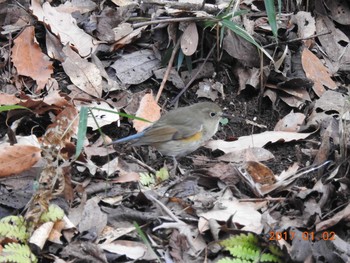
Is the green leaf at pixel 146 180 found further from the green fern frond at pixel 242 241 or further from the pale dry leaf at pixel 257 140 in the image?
the green fern frond at pixel 242 241

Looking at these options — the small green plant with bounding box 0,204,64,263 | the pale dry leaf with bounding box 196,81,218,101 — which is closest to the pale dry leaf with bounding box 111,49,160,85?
the pale dry leaf with bounding box 196,81,218,101

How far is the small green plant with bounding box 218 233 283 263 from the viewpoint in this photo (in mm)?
4367

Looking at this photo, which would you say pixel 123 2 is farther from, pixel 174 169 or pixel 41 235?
pixel 41 235

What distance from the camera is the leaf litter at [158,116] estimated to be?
→ 4625 millimetres

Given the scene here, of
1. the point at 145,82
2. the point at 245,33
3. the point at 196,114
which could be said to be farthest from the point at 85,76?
the point at 245,33

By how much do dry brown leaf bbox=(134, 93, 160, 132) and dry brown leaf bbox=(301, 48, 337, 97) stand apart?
1.53m

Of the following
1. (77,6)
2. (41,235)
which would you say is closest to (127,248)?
(41,235)

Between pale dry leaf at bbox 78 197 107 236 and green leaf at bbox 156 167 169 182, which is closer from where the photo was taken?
pale dry leaf at bbox 78 197 107 236

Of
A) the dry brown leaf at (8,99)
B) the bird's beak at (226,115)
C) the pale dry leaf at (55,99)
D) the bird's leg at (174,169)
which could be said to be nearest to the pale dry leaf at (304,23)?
the bird's beak at (226,115)

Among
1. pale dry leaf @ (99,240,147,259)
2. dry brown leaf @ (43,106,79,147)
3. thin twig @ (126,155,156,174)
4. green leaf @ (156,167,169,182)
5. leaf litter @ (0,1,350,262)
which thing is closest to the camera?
pale dry leaf @ (99,240,147,259)

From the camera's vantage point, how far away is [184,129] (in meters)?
6.13

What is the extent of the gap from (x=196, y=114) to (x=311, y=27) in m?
1.70

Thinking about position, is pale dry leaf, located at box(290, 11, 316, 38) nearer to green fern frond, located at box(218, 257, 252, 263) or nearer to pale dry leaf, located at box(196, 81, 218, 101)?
pale dry leaf, located at box(196, 81, 218, 101)

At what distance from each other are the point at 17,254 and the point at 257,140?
8.19 feet
